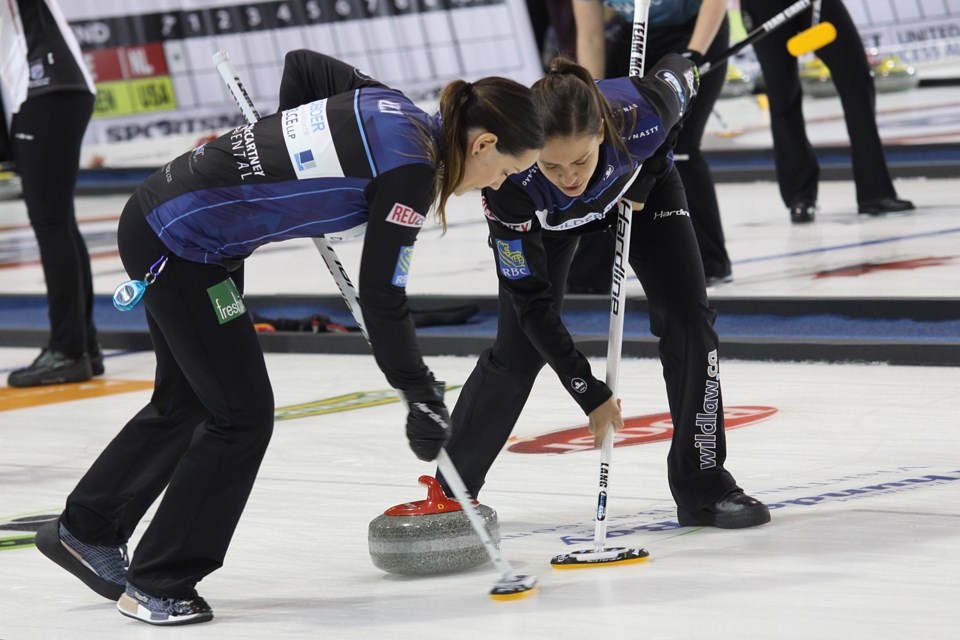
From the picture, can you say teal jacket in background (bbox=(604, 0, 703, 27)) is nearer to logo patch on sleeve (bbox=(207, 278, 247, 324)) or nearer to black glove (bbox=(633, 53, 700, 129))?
black glove (bbox=(633, 53, 700, 129))

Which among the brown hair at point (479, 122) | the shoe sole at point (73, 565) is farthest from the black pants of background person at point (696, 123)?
the shoe sole at point (73, 565)

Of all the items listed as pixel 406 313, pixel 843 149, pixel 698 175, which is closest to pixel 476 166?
pixel 406 313

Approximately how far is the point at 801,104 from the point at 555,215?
4.36 metres

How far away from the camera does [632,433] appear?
4363 mm

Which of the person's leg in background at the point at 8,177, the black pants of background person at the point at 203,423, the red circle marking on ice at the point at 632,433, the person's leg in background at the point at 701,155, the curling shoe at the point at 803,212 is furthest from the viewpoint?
the person's leg in background at the point at 8,177

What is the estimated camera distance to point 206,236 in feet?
9.64

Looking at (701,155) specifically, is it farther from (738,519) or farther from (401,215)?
(401,215)

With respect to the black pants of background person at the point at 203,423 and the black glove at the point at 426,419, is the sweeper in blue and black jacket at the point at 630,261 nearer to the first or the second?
the black glove at the point at 426,419

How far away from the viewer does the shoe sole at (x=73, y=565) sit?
316cm

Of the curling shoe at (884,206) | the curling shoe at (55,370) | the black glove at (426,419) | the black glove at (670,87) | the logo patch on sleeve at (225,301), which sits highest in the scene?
the black glove at (670,87)

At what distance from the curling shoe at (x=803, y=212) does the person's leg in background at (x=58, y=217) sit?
373cm

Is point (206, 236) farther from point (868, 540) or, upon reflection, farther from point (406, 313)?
point (868, 540)

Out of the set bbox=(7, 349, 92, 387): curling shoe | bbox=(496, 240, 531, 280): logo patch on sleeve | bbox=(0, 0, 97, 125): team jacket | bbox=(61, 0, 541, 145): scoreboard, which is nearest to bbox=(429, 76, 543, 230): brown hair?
bbox=(496, 240, 531, 280): logo patch on sleeve

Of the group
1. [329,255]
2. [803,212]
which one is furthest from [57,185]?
[803,212]
